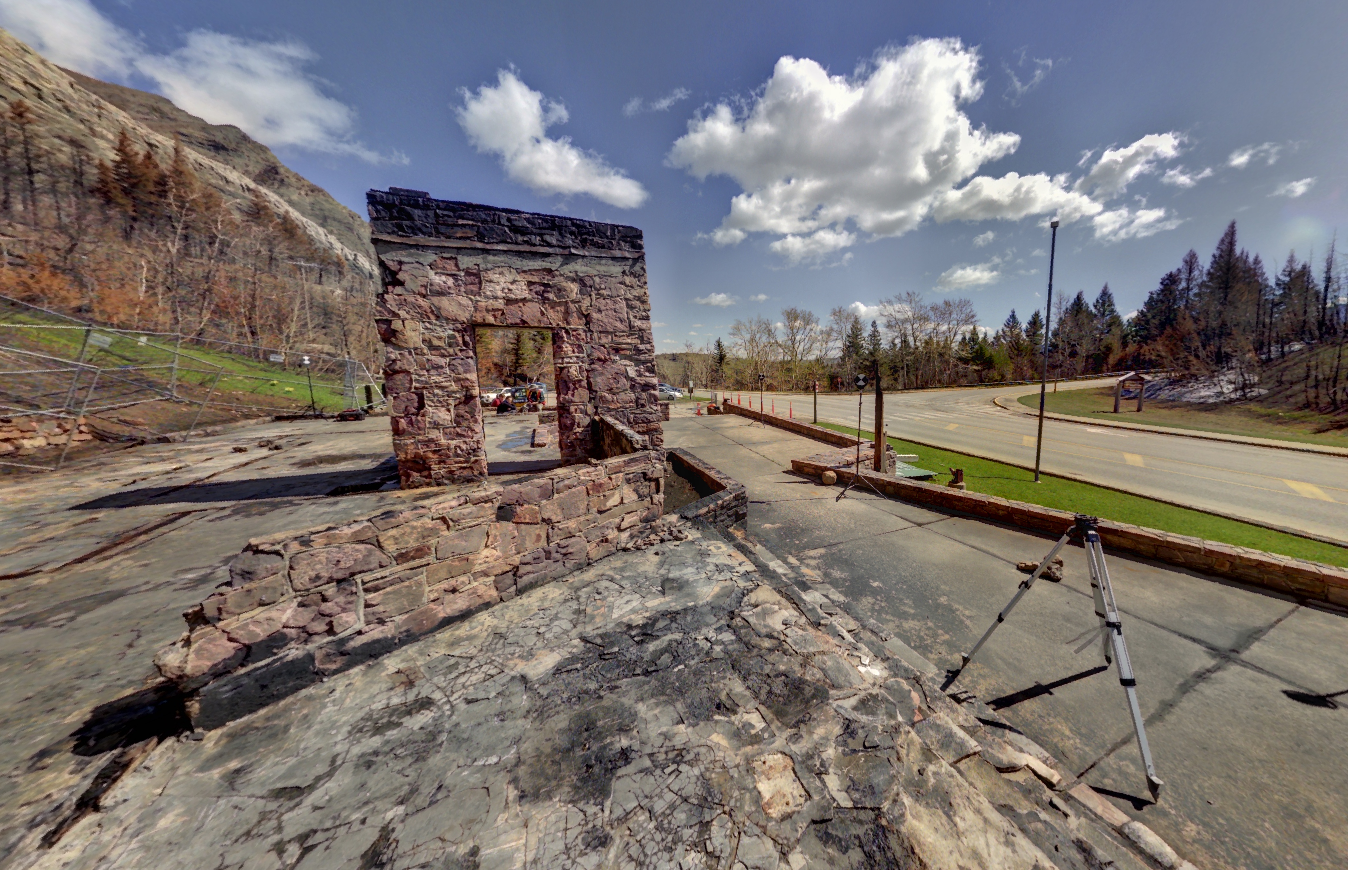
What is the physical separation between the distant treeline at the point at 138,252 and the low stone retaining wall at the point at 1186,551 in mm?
32101

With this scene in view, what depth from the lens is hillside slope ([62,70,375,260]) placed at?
6800cm

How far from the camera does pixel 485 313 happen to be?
276 inches

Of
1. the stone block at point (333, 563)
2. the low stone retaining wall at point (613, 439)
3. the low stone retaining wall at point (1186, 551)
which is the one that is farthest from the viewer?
the low stone retaining wall at point (613, 439)

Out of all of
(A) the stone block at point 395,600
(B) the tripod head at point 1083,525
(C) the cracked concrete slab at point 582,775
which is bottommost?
(C) the cracked concrete slab at point 582,775

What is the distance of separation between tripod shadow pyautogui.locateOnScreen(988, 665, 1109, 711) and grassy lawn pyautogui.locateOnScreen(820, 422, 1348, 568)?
5.19m

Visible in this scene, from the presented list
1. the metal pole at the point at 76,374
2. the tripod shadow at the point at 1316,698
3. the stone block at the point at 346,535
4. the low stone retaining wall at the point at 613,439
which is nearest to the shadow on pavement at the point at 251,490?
the low stone retaining wall at the point at 613,439

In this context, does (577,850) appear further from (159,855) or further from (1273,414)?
(1273,414)

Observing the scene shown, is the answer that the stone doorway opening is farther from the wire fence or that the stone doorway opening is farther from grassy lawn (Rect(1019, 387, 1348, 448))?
grassy lawn (Rect(1019, 387, 1348, 448))

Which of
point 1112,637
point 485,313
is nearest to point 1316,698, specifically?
point 1112,637

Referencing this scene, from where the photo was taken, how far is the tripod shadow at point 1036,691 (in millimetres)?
3494

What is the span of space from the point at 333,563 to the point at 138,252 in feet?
129

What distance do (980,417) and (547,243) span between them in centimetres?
2419

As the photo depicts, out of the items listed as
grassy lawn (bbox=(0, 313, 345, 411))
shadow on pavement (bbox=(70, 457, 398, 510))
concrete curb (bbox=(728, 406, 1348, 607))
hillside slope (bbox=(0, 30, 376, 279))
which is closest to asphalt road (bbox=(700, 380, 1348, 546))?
concrete curb (bbox=(728, 406, 1348, 607))

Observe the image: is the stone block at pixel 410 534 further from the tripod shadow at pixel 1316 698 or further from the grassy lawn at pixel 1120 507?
the grassy lawn at pixel 1120 507
